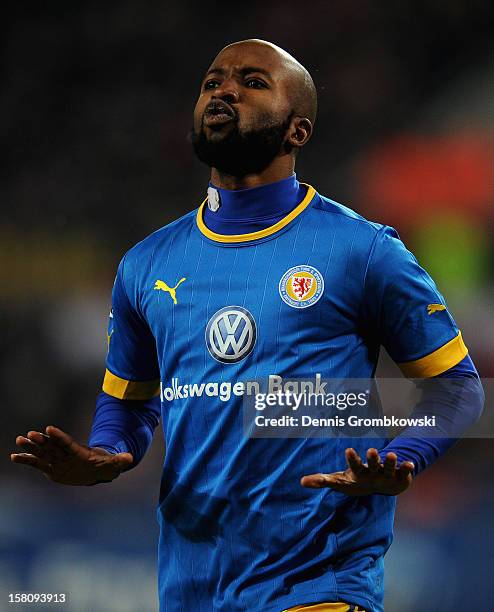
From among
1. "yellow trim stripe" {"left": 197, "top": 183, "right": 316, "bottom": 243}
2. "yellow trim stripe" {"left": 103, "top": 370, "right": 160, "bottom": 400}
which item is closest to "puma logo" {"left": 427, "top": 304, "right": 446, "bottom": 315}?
"yellow trim stripe" {"left": 197, "top": 183, "right": 316, "bottom": 243}

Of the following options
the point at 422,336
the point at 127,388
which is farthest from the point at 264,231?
the point at 127,388

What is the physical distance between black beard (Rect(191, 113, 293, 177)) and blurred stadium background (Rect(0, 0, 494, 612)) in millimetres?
1857

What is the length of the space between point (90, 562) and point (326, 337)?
1.92 m

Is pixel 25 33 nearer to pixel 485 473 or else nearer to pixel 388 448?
pixel 485 473

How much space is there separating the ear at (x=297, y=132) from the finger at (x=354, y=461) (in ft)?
2.58

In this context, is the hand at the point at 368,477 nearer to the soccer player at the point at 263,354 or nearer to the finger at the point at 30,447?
the soccer player at the point at 263,354

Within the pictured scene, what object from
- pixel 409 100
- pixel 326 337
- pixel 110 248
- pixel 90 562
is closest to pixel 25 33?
pixel 110 248

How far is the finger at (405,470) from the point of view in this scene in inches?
63.5

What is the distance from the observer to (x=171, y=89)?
4.33m

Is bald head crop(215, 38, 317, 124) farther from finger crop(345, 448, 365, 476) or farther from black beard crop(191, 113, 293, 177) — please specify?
finger crop(345, 448, 365, 476)

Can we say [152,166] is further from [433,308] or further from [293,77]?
[433,308]

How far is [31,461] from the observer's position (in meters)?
1.79

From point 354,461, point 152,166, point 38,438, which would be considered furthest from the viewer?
point 152,166

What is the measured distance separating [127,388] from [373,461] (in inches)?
31.0
